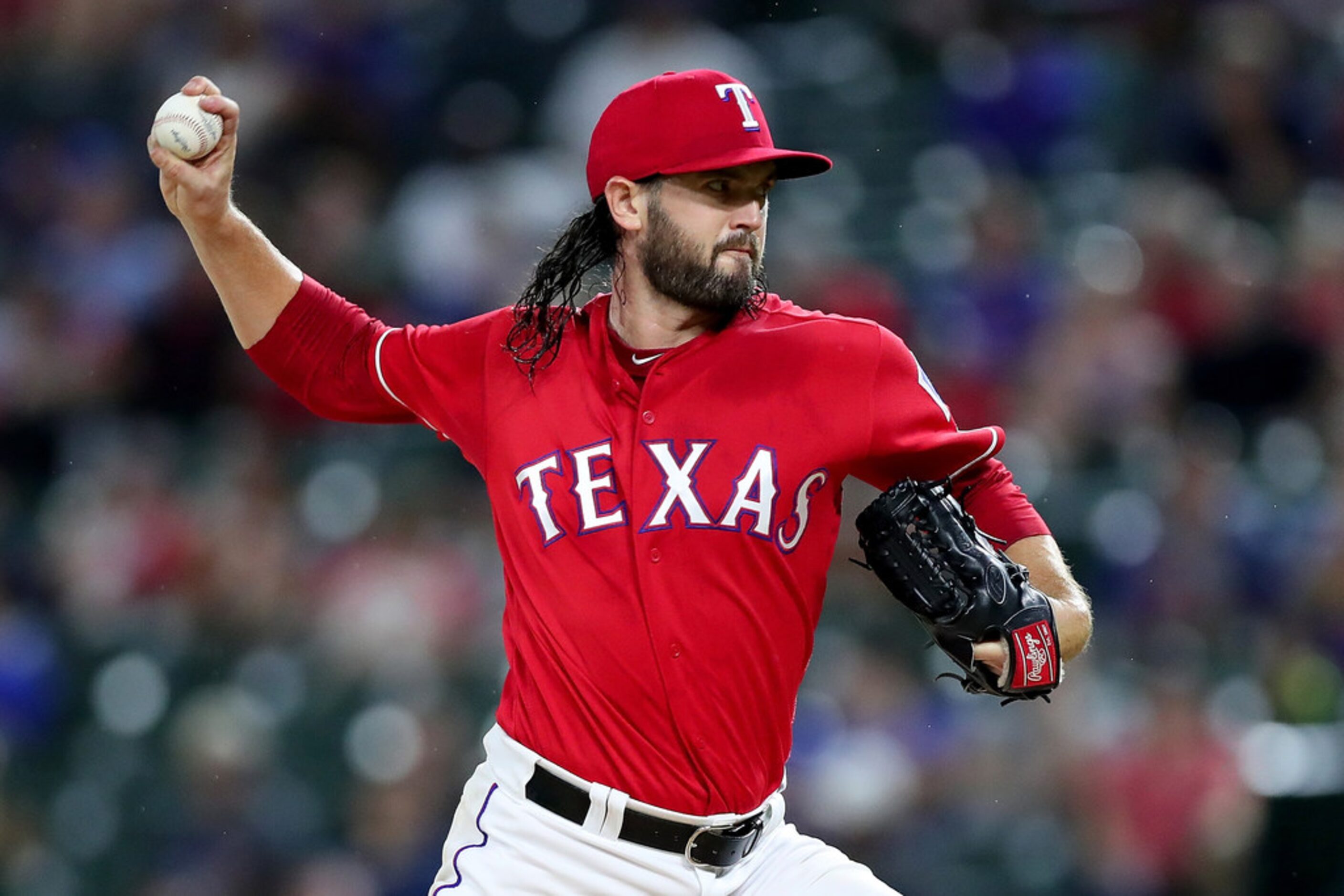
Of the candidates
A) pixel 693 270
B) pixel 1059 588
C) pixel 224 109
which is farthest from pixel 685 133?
pixel 1059 588

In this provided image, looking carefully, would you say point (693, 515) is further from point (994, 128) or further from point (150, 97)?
point (150, 97)

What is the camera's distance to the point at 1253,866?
5.84m

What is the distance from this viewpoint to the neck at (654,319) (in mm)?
3328

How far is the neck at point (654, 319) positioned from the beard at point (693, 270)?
30 millimetres

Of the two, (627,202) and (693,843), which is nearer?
(693,843)

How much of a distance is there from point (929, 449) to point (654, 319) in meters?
0.58

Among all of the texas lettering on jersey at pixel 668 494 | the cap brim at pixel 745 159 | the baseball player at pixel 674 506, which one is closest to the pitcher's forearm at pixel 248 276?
the baseball player at pixel 674 506

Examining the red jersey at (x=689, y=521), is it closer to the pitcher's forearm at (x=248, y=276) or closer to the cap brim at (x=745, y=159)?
the cap brim at (x=745, y=159)

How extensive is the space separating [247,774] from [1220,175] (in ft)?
15.1

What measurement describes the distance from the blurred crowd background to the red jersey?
294 centimetres

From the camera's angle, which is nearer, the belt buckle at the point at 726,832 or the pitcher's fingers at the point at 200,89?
the belt buckle at the point at 726,832

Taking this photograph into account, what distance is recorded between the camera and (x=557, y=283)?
3.44 metres

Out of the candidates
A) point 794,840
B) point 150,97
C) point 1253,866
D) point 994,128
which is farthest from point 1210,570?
point 150,97

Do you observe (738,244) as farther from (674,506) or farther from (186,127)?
(186,127)
